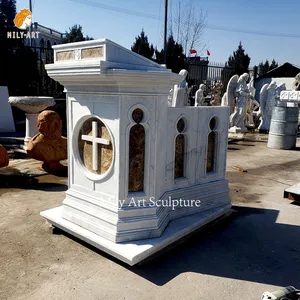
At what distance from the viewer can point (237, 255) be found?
Result: 3.38 meters

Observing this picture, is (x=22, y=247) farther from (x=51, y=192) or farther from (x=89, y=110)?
(x=51, y=192)

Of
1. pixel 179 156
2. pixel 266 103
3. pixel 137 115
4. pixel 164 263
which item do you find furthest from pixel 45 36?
pixel 164 263

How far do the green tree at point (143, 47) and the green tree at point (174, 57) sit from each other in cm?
112

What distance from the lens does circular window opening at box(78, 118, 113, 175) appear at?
10.9 feet

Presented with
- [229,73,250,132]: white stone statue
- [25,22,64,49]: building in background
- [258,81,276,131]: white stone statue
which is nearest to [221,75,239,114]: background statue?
[229,73,250,132]: white stone statue

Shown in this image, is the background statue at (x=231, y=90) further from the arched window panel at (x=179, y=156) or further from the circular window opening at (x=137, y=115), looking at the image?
the circular window opening at (x=137, y=115)

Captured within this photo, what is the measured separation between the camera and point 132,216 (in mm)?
3273

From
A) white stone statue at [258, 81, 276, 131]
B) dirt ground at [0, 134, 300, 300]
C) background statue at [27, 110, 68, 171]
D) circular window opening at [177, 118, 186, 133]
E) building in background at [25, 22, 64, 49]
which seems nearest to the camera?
dirt ground at [0, 134, 300, 300]

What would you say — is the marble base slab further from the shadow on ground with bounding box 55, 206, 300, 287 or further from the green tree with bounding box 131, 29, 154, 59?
the green tree with bounding box 131, 29, 154, 59

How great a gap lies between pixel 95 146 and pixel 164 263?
137cm

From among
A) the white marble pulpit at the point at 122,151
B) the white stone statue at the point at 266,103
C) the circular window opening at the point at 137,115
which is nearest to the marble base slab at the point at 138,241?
the white marble pulpit at the point at 122,151

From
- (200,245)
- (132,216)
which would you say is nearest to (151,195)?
(132,216)

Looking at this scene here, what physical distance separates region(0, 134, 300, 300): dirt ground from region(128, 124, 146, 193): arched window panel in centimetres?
A: 77

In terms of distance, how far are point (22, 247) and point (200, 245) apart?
1.91m
